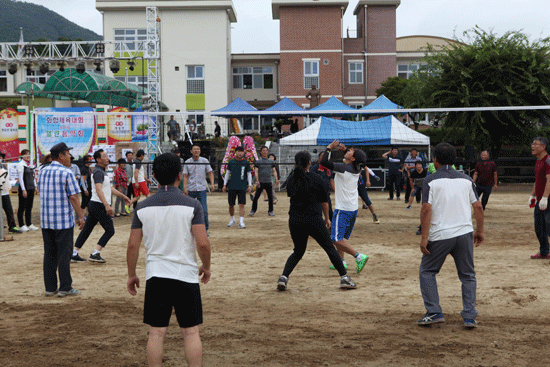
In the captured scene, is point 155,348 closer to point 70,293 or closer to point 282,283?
point 282,283

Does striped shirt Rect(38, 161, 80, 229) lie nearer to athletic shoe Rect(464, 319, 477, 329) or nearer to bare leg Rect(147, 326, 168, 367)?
bare leg Rect(147, 326, 168, 367)

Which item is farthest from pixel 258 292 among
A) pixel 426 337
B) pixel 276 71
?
pixel 276 71

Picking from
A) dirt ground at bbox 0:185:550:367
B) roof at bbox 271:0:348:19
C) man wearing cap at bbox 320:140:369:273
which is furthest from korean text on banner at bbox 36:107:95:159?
roof at bbox 271:0:348:19

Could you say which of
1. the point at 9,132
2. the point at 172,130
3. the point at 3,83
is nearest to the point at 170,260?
the point at 172,130

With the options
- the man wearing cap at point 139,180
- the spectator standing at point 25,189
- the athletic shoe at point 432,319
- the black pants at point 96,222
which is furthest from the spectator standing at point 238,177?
the athletic shoe at point 432,319

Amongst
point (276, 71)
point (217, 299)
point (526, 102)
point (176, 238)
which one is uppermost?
point (276, 71)

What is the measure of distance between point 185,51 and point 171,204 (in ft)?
125

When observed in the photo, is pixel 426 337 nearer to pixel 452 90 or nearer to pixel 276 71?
pixel 452 90

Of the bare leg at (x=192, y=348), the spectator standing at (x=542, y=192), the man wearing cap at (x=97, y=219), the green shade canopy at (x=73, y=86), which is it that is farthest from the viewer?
the green shade canopy at (x=73, y=86)

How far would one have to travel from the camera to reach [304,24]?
41.2 m

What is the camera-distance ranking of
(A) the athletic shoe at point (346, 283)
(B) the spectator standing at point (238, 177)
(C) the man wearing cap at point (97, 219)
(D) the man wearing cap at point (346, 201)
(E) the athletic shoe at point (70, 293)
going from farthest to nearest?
(B) the spectator standing at point (238, 177) < (C) the man wearing cap at point (97, 219) < (D) the man wearing cap at point (346, 201) < (A) the athletic shoe at point (346, 283) < (E) the athletic shoe at point (70, 293)

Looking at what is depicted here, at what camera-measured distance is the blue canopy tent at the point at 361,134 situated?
23812 millimetres

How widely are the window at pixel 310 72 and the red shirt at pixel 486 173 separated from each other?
2892 centimetres

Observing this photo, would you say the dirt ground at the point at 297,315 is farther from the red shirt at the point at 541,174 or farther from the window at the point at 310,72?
the window at the point at 310,72
